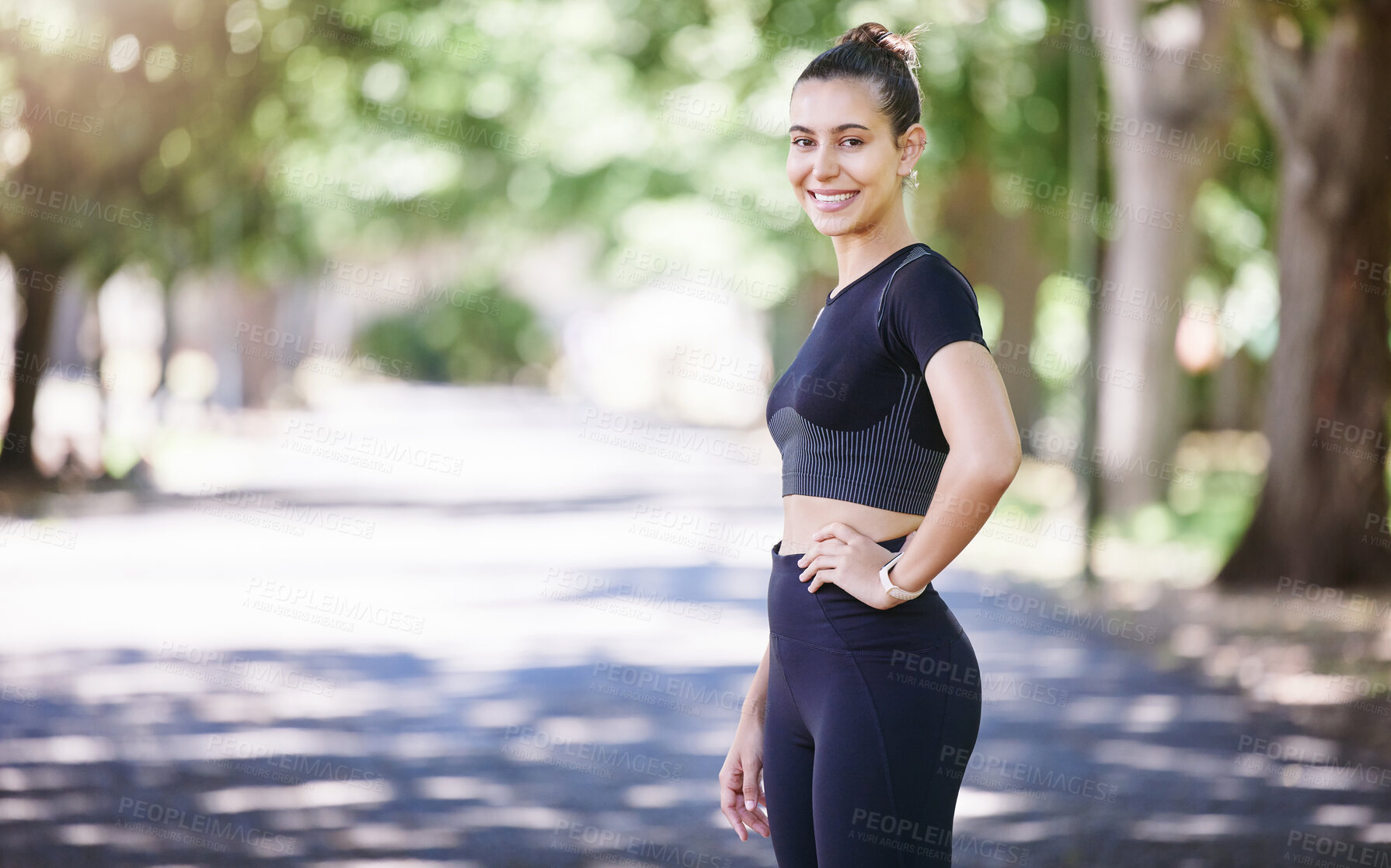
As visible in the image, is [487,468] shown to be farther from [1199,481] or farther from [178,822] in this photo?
[178,822]

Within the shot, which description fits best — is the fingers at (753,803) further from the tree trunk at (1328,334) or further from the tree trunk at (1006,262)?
the tree trunk at (1006,262)

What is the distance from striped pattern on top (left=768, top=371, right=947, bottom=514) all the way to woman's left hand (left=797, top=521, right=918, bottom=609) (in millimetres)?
71

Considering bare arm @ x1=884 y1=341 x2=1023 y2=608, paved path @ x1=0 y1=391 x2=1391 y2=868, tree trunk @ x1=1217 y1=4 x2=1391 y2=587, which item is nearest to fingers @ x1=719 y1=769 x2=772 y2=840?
bare arm @ x1=884 y1=341 x2=1023 y2=608

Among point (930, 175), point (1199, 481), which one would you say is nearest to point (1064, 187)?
point (930, 175)

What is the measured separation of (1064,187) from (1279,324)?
395 inches

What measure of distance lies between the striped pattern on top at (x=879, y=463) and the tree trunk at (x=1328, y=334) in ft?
35.6

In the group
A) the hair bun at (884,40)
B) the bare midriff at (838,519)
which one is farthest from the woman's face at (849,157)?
the bare midriff at (838,519)

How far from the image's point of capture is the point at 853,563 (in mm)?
2674

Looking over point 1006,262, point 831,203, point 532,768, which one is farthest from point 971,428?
point 1006,262

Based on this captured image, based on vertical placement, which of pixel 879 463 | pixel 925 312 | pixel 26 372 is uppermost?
pixel 26 372

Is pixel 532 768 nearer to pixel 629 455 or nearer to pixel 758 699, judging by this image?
pixel 758 699

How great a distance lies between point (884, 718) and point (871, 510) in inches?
14.1

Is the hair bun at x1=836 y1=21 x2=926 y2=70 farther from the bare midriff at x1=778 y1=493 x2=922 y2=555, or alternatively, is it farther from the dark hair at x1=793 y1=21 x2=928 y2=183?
the bare midriff at x1=778 y1=493 x2=922 y2=555

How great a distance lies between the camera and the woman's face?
2748mm
